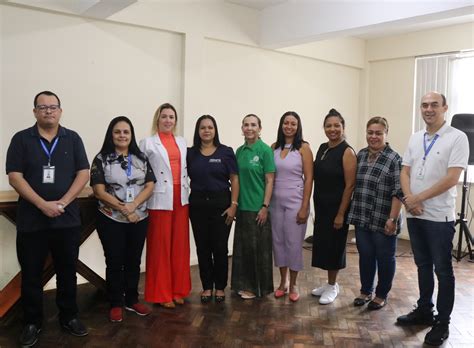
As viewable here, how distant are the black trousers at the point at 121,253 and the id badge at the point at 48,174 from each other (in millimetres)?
486

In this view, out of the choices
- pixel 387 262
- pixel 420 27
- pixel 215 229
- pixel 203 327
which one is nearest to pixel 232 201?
pixel 215 229

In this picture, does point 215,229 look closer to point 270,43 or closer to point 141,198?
point 141,198

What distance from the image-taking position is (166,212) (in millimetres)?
3379

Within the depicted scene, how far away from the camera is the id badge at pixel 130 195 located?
3121mm

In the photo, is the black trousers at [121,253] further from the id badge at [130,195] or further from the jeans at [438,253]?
the jeans at [438,253]

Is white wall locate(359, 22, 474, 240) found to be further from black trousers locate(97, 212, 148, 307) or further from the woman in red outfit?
black trousers locate(97, 212, 148, 307)

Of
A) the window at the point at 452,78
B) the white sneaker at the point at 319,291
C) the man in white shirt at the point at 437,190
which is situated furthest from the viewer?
the window at the point at 452,78

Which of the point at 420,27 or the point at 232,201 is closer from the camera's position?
the point at 232,201

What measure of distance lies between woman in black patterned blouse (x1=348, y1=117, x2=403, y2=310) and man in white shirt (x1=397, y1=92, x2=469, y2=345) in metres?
0.21

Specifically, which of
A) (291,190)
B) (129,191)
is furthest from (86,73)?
(291,190)

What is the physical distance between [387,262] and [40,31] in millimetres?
3366

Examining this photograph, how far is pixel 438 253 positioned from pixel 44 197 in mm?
2505

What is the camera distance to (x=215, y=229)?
3.53m

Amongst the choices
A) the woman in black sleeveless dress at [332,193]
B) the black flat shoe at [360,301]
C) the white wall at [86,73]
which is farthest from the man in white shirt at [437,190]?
the white wall at [86,73]
